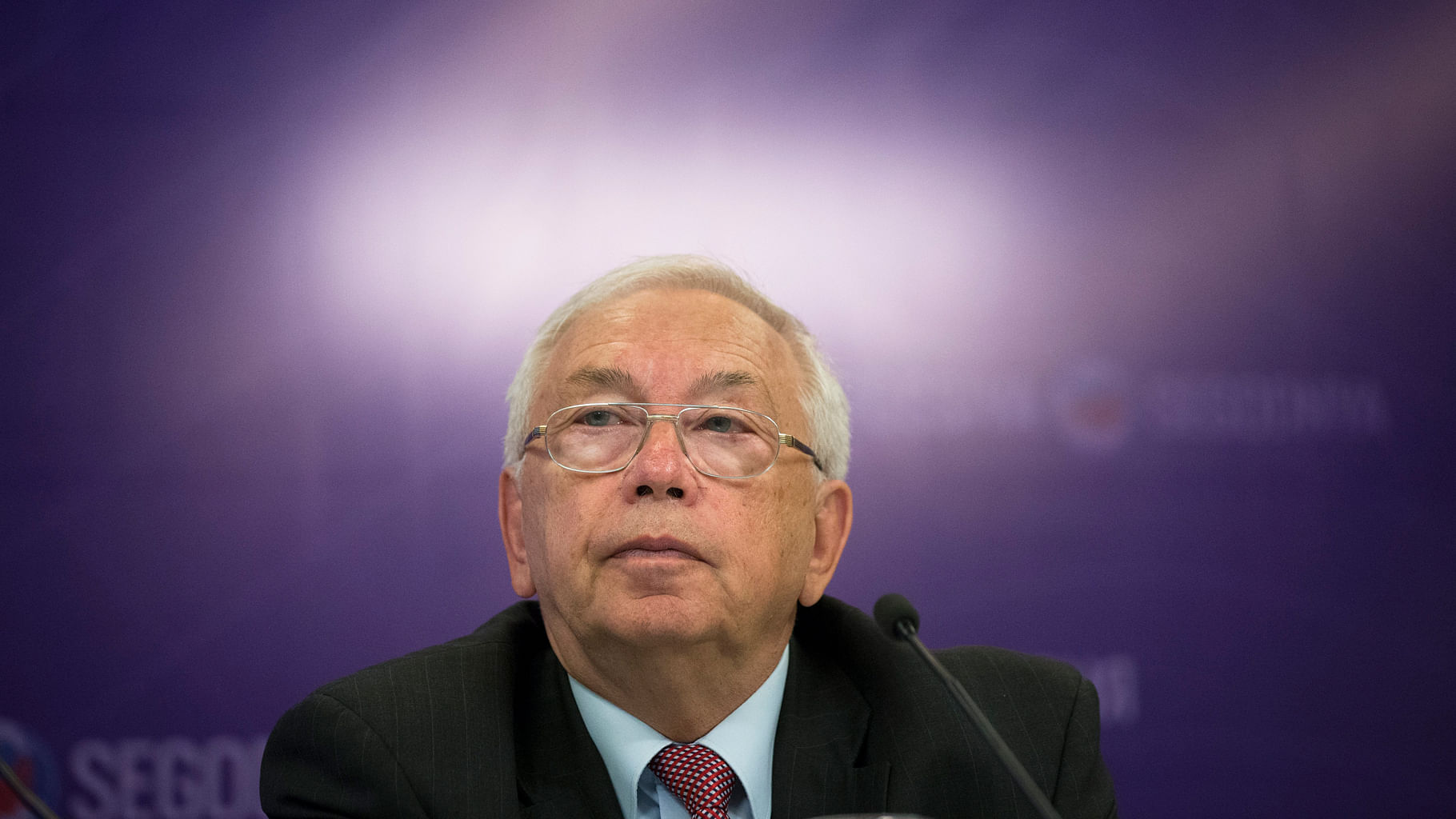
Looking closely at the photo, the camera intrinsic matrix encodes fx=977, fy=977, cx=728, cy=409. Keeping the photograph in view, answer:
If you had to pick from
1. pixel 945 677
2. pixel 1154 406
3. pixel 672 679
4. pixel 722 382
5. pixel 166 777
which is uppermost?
pixel 722 382

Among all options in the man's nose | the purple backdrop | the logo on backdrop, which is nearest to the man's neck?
the man's nose

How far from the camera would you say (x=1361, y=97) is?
111 inches

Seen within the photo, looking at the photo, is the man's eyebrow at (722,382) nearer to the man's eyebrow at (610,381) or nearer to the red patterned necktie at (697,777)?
the man's eyebrow at (610,381)

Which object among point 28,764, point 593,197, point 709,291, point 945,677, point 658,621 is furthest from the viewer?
point 593,197

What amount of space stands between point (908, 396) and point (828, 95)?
837 mm

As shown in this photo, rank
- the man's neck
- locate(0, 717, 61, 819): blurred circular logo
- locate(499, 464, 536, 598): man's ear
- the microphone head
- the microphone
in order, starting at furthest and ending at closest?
locate(0, 717, 61, 819): blurred circular logo, locate(499, 464, 536, 598): man's ear, the man's neck, the microphone head, the microphone

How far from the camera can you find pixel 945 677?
125 centimetres

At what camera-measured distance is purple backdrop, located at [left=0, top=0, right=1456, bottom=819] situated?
2.32 metres

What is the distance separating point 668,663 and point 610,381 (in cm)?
46

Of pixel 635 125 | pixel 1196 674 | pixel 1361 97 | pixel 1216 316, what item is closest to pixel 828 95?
pixel 635 125

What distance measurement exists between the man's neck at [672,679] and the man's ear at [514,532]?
0.12m

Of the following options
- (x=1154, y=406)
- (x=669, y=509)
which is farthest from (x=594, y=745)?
(x=1154, y=406)

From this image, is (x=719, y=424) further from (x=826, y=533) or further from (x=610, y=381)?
(x=826, y=533)

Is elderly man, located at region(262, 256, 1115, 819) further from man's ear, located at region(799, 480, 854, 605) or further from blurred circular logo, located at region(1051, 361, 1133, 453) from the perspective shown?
blurred circular logo, located at region(1051, 361, 1133, 453)
